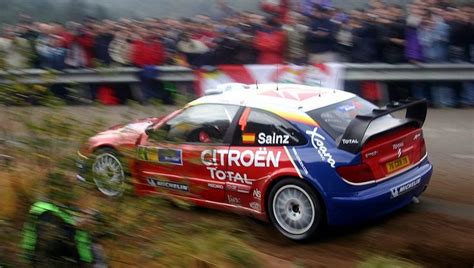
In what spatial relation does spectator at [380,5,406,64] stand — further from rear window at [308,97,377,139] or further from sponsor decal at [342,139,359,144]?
sponsor decal at [342,139,359,144]

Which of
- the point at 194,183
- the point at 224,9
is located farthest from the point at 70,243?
the point at 224,9

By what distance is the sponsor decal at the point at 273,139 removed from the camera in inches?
282

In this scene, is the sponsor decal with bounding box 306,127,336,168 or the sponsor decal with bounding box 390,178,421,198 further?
the sponsor decal with bounding box 390,178,421,198

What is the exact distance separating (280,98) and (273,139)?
58cm

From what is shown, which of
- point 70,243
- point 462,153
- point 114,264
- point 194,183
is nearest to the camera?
point 70,243

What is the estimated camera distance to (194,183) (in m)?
7.33

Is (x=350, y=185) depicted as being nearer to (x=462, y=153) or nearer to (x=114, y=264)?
(x=114, y=264)

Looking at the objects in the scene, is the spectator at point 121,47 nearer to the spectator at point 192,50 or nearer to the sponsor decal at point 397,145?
the spectator at point 192,50

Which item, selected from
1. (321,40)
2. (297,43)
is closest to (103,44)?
(297,43)

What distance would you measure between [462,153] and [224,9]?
6969 mm

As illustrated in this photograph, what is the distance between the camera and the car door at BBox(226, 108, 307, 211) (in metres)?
7.13

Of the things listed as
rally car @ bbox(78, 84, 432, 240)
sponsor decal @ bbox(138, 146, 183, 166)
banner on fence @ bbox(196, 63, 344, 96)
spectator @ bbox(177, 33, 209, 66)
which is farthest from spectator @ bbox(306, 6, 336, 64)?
sponsor decal @ bbox(138, 146, 183, 166)

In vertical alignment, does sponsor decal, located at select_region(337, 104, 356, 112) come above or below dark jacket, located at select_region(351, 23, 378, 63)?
above

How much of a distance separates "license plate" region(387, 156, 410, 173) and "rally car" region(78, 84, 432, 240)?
0.04ft
